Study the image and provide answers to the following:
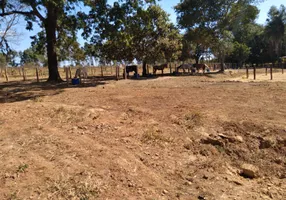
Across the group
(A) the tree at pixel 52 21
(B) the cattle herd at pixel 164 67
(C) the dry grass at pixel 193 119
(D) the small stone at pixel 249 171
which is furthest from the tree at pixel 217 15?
(D) the small stone at pixel 249 171

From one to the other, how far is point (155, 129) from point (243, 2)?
2572 cm

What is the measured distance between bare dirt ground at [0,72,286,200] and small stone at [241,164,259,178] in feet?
0.15

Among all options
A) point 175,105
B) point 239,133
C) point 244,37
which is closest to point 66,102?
point 175,105

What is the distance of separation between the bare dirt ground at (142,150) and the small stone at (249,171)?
0.05m

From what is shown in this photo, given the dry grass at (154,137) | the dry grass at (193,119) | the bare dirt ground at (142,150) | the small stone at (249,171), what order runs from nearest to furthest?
the bare dirt ground at (142,150) → the small stone at (249,171) → the dry grass at (154,137) → the dry grass at (193,119)

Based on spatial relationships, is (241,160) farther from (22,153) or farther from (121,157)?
(22,153)

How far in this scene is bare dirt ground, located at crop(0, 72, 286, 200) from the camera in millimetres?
3326

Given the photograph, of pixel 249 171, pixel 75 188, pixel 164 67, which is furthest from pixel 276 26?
pixel 75 188

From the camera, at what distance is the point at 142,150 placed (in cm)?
446

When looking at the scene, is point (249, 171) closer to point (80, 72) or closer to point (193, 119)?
point (193, 119)

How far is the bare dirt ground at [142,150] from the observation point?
3326mm

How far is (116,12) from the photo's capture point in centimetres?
1277

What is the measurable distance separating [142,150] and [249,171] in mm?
1893

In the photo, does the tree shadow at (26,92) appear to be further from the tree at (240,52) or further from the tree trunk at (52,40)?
the tree at (240,52)
